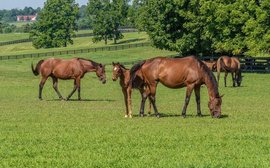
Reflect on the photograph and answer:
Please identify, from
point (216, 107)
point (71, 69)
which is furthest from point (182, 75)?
point (71, 69)

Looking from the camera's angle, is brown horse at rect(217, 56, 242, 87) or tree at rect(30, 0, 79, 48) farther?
tree at rect(30, 0, 79, 48)

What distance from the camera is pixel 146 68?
21375 millimetres

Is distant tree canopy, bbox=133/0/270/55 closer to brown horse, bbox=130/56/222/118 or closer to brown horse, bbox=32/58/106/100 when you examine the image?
brown horse, bbox=32/58/106/100

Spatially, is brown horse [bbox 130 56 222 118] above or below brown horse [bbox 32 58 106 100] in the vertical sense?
above

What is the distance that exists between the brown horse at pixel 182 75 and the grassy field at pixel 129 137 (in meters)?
0.78

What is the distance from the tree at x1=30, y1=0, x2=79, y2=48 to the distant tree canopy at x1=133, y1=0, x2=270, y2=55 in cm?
6025

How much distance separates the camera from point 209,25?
6000 cm

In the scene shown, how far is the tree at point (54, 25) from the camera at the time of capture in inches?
5084

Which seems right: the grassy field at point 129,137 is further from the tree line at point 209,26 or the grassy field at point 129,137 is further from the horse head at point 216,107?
the tree line at point 209,26

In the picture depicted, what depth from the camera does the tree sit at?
424 ft

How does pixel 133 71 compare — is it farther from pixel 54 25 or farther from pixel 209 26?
pixel 54 25

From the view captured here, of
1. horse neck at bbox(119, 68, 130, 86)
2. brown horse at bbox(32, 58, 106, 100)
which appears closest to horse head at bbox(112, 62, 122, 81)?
horse neck at bbox(119, 68, 130, 86)

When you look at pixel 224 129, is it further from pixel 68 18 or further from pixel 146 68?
pixel 68 18

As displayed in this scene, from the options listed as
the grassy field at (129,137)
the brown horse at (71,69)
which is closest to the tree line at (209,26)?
the brown horse at (71,69)
